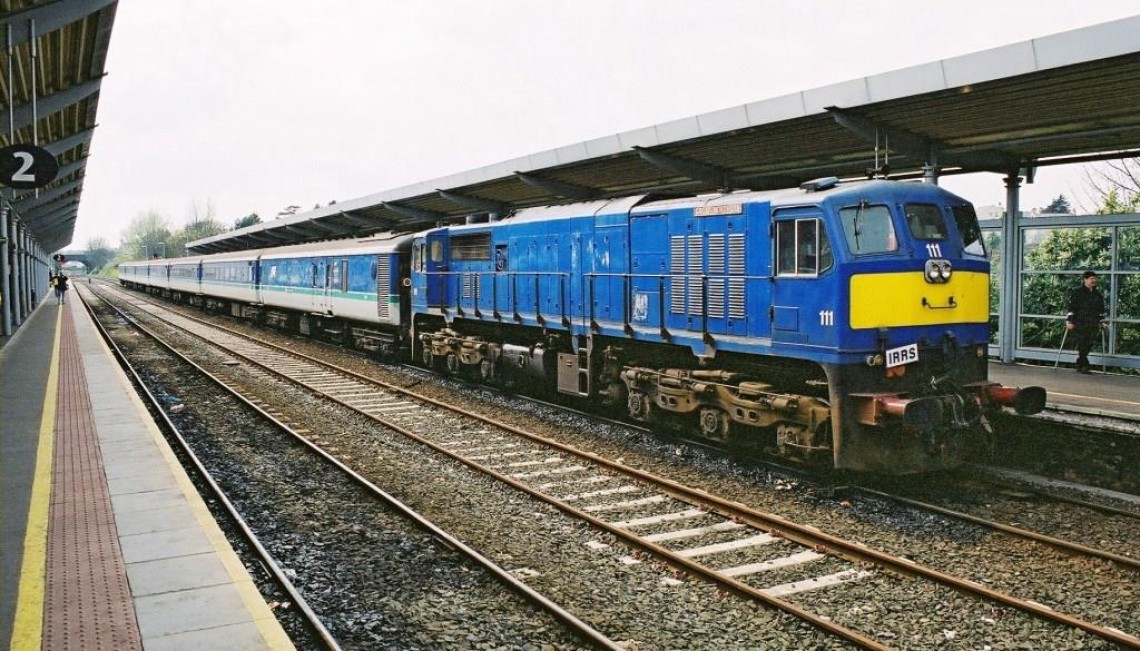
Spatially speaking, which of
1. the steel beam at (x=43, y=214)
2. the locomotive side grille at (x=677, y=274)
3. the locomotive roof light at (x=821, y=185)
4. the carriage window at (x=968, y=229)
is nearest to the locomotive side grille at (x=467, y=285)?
the locomotive side grille at (x=677, y=274)

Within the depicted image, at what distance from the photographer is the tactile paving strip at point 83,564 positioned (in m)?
5.18

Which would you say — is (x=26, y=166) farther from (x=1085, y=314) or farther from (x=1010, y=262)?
(x=1085, y=314)

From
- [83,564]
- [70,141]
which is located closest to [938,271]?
[83,564]

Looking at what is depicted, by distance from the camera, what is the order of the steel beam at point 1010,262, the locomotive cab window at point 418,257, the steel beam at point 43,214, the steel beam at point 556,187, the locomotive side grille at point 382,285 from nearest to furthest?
the steel beam at point 1010,262
the locomotive cab window at point 418,257
the steel beam at point 556,187
the locomotive side grille at point 382,285
the steel beam at point 43,214

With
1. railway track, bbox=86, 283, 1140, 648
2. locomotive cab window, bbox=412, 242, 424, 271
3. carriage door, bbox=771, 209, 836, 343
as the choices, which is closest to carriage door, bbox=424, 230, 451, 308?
locomotive cab window, bbox=412, 242, 424, 271

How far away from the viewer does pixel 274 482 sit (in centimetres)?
1001

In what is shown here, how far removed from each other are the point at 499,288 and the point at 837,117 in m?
7.17

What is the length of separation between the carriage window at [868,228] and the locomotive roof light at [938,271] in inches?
19.5

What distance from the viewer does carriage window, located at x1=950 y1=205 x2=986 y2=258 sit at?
382 inches

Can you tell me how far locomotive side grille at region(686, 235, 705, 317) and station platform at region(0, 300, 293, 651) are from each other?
641 centimetres

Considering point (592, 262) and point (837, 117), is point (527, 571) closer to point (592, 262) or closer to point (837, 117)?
point (592, 262)

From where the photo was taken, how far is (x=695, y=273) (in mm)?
11234

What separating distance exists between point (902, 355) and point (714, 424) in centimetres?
271

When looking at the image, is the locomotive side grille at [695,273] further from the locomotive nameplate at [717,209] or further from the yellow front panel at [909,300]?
the yellow front panel at [909,300]
